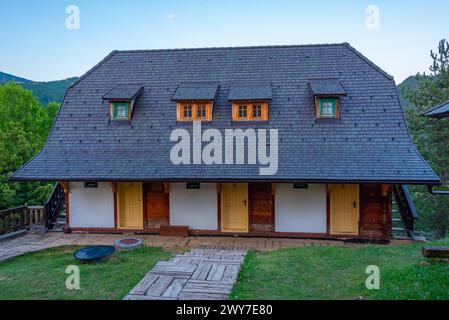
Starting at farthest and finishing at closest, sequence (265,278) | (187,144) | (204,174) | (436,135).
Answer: (436,135)
(187,144)
(204,174)
(265,278)

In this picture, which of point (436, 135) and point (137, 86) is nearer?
point (137, 86)

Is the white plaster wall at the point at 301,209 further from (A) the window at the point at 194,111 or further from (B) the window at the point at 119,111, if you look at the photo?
(B) the window at the point at 119,111

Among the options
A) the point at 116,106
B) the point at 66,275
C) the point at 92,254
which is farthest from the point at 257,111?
the point at 66,275

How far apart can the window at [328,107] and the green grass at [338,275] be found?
→ 4618mm

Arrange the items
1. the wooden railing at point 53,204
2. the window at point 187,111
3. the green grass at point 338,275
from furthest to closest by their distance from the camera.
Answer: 1. the wooden railing at point 53,204
2. the window at point 187,111
3. the green grass at point 338,275

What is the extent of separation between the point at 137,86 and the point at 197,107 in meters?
2.92

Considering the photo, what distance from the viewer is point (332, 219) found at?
33.0ft

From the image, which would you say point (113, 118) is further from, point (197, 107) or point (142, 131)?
point (197, 107)

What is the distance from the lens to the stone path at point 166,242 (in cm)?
927

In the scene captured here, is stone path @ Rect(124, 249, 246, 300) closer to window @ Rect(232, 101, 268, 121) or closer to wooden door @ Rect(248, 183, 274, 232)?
wooden door @ Rect(248, 183, 274, 232)

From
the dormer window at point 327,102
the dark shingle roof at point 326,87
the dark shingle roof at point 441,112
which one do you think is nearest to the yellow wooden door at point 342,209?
the dormer window at point 327,102

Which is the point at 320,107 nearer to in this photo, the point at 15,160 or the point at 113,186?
the point at 113,186

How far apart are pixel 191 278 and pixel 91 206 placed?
245 inches
